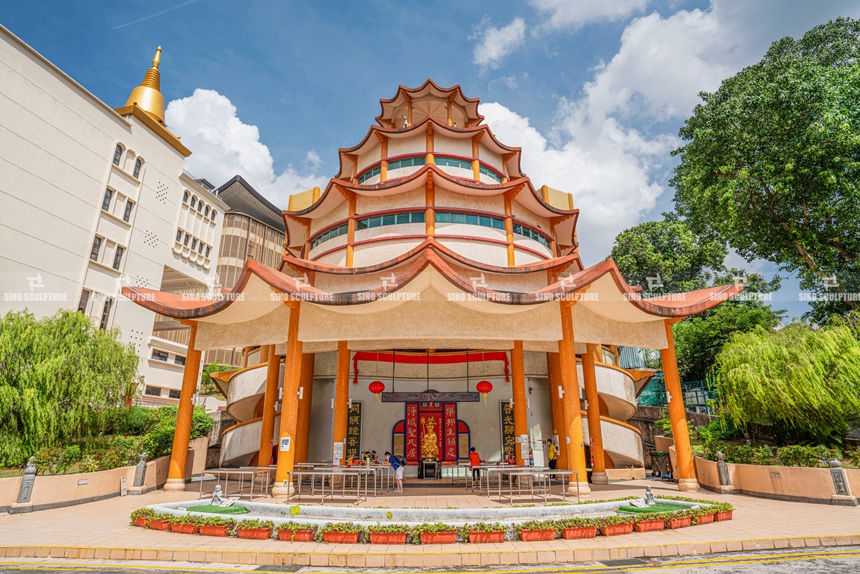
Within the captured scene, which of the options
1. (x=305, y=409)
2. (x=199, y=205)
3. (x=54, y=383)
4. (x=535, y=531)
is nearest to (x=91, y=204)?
(x=199, y=205)

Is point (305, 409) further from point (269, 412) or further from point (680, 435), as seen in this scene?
point (680, 435)

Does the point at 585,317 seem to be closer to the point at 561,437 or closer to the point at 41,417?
the point at 561,437

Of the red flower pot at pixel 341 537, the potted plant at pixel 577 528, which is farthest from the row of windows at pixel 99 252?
the potted plant at pixel 577 528

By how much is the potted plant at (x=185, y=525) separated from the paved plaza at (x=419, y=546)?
7.5 inches

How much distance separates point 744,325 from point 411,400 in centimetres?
2353

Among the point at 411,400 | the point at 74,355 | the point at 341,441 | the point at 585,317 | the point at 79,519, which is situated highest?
the point at 585,317

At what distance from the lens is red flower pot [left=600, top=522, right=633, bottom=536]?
31.7 ft

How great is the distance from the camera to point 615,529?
9.74 m

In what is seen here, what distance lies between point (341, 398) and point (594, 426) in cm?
1055

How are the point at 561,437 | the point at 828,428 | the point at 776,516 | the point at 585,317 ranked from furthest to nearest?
the point at 561,437 → the point at 585,317 → the point at 828,428 → the point at 776,516

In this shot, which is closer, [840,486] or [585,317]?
[840,486]

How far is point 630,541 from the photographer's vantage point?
30.1ft

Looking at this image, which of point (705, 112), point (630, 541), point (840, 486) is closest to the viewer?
point (630, 541)

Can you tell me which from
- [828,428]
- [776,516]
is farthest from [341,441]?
[828,428]
